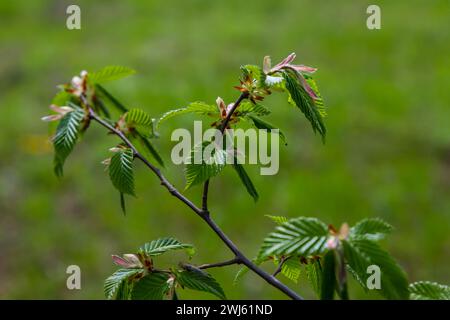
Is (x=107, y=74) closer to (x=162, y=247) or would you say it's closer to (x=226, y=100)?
(x=162, y=247)

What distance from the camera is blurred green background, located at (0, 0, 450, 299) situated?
3342mm

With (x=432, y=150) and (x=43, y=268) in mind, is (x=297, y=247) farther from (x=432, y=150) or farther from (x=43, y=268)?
(x=432, y=150)

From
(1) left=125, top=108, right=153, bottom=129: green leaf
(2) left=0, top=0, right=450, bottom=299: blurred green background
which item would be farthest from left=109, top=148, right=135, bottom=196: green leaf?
(2) left=0, top=0, right=450, bottom=299: blurred green background

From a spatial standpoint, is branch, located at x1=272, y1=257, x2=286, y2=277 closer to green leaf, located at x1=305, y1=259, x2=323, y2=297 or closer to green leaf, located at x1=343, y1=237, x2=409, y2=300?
green leaf, located at x1=305, y1=259, x2=323, y2=297

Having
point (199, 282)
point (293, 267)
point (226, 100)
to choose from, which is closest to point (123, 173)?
point (199, 282)

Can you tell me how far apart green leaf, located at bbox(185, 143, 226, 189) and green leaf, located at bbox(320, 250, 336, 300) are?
28cm

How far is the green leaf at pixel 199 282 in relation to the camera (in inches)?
36.9

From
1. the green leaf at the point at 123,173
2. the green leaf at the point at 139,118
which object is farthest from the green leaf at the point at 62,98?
the green leaf at the point at 123,173

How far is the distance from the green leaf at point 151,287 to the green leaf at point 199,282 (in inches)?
1.1

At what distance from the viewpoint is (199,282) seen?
3.11ft

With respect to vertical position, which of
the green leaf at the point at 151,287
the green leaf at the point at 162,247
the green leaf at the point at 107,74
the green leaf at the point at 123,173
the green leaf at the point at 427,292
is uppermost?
the green leaf at the point at 107,74

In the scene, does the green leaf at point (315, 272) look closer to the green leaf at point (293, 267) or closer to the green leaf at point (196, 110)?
the green leaf at point (293, 267)

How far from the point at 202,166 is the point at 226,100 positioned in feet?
10.5

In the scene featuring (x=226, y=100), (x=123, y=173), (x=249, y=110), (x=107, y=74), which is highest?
(x=226, y=100)
